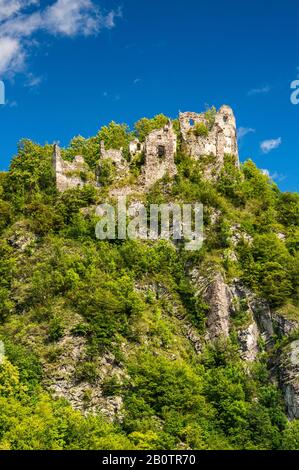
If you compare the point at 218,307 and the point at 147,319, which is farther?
the point at 218,307

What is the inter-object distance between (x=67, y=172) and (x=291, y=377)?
2588cm

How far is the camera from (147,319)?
172 feet

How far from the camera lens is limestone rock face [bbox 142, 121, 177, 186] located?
64625mm

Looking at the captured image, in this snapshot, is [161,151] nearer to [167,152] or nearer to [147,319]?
[167,152]

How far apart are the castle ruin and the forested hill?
0.88 metres

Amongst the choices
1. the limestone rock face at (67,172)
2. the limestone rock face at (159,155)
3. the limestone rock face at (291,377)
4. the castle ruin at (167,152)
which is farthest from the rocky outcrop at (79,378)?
the limestone rock face at (159,155)

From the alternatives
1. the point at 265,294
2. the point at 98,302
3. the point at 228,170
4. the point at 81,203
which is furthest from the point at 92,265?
the point at 228,170

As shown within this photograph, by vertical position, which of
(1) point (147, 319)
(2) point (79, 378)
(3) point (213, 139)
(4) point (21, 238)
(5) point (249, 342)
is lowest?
(2) point (79, 378)

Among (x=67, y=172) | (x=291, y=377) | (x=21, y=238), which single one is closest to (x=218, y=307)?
(x=291, y=377)

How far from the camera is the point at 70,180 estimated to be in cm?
6350

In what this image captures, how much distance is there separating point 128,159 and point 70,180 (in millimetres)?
6441

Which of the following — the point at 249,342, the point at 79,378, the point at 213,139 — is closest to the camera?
the point at 79,378

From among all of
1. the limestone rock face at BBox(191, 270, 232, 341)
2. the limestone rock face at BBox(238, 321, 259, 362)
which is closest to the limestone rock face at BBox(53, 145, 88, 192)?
the limestone rock face at BBox(191, 270, 232, 341)

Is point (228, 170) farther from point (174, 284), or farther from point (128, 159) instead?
point (174, 284)
